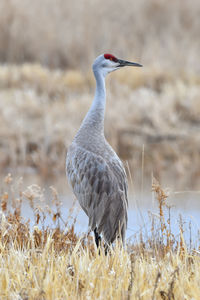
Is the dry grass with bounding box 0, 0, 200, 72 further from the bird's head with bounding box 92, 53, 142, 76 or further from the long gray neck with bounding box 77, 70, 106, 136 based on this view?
the long gray neck with bounding box 77, 70, 106, 136

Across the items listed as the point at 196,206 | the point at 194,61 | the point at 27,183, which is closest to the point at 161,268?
the point at 196,206

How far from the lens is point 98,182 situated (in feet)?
14.5

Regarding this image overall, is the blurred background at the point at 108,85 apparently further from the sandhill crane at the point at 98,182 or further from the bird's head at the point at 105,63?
the sandhill crane at the point at 98,182

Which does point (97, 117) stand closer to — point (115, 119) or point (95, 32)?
point (115, 119)

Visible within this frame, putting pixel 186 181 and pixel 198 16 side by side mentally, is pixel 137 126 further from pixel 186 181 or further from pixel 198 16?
pixel 198 16

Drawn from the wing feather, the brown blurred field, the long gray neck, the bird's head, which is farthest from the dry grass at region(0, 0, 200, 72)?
the wing feather

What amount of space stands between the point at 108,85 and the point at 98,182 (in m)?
A: 8.82

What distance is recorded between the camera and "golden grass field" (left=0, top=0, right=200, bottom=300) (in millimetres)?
3217

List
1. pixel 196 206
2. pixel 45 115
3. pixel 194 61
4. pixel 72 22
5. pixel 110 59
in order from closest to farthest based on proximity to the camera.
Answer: pixel 110 59 < pixel 196 206 < pixel 45 115 < pixel 194 61 < pixel 72 22

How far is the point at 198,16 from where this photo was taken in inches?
677

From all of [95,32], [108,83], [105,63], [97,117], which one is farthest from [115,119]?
[97,117]

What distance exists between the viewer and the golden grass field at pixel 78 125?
322 centimetres

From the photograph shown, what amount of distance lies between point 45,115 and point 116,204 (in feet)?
22.9

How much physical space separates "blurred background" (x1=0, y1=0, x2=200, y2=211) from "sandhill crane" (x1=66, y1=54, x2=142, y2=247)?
11.0 ft
